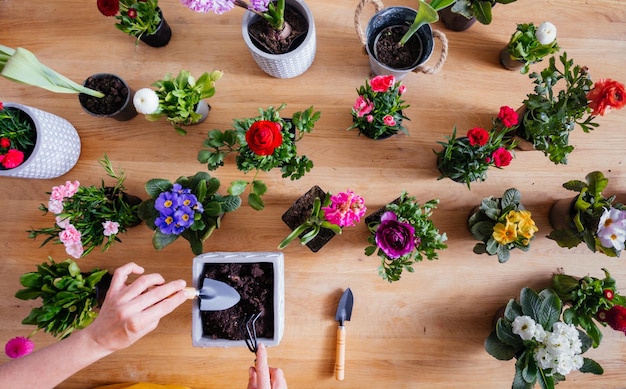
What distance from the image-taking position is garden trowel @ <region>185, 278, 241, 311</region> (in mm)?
944

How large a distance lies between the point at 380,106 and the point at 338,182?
0.89 feet

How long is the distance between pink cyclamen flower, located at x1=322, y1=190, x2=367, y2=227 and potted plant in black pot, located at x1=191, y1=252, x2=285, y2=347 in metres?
0.19

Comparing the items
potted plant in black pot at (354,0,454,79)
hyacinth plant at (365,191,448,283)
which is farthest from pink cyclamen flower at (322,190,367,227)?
potted plant in black pot at (354,0,454,79)

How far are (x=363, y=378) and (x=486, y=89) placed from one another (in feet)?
3.18

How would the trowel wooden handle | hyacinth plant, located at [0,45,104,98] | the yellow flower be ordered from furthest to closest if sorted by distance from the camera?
the trowel wooden handle < the yellow flower < hyacinth plant, located at [0,45,104,98]

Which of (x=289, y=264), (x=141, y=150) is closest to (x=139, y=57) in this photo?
(x=141, y=150)

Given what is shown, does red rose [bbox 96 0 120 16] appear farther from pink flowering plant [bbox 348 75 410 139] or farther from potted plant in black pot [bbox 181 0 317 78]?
pink flowering plant [bbox 348 75 410 139]

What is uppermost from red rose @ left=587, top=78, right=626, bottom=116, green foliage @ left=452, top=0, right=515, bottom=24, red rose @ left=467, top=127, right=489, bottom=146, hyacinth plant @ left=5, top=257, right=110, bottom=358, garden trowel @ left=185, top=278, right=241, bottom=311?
green foliage @ left=452, top=0, right=515, bottom=24

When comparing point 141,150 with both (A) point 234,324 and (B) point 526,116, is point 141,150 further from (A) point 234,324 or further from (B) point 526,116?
(B) point 526,116

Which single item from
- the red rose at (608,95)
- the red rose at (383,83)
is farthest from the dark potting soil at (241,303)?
the red rose at (608,95)

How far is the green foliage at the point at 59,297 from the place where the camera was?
97 centimetres

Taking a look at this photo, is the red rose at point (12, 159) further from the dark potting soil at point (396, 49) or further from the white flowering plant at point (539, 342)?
the white flowering plant at point (539, 342)

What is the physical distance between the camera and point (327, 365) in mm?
1162

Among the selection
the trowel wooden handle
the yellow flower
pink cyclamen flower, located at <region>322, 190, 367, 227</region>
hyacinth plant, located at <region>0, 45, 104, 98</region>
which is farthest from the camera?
the trowel wooden handle
